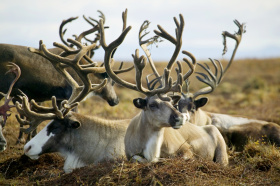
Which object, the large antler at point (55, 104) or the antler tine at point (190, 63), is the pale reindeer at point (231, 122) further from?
the large antler at point (55, 104)

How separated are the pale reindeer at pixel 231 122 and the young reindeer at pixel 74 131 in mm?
2096

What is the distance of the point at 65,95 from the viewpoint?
8.70m

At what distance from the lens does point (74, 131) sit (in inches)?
261

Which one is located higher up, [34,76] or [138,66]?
[138,66]

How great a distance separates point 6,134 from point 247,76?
744 inches

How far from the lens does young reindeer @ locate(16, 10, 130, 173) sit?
635cm

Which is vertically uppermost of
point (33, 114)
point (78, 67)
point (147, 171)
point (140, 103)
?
point (78, 67)

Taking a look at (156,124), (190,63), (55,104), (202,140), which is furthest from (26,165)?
(190,63)

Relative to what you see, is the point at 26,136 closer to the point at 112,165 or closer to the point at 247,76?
the point at 112,165

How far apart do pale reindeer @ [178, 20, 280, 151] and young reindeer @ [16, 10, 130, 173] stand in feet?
6.88

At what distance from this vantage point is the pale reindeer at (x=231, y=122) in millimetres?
8711

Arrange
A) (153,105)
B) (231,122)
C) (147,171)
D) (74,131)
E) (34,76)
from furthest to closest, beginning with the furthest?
(231,122) → (34,76) → (74,131) → (153,105) → (147,171)

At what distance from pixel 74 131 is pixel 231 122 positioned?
4.32 m

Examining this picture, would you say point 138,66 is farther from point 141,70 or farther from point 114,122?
point 114,122
